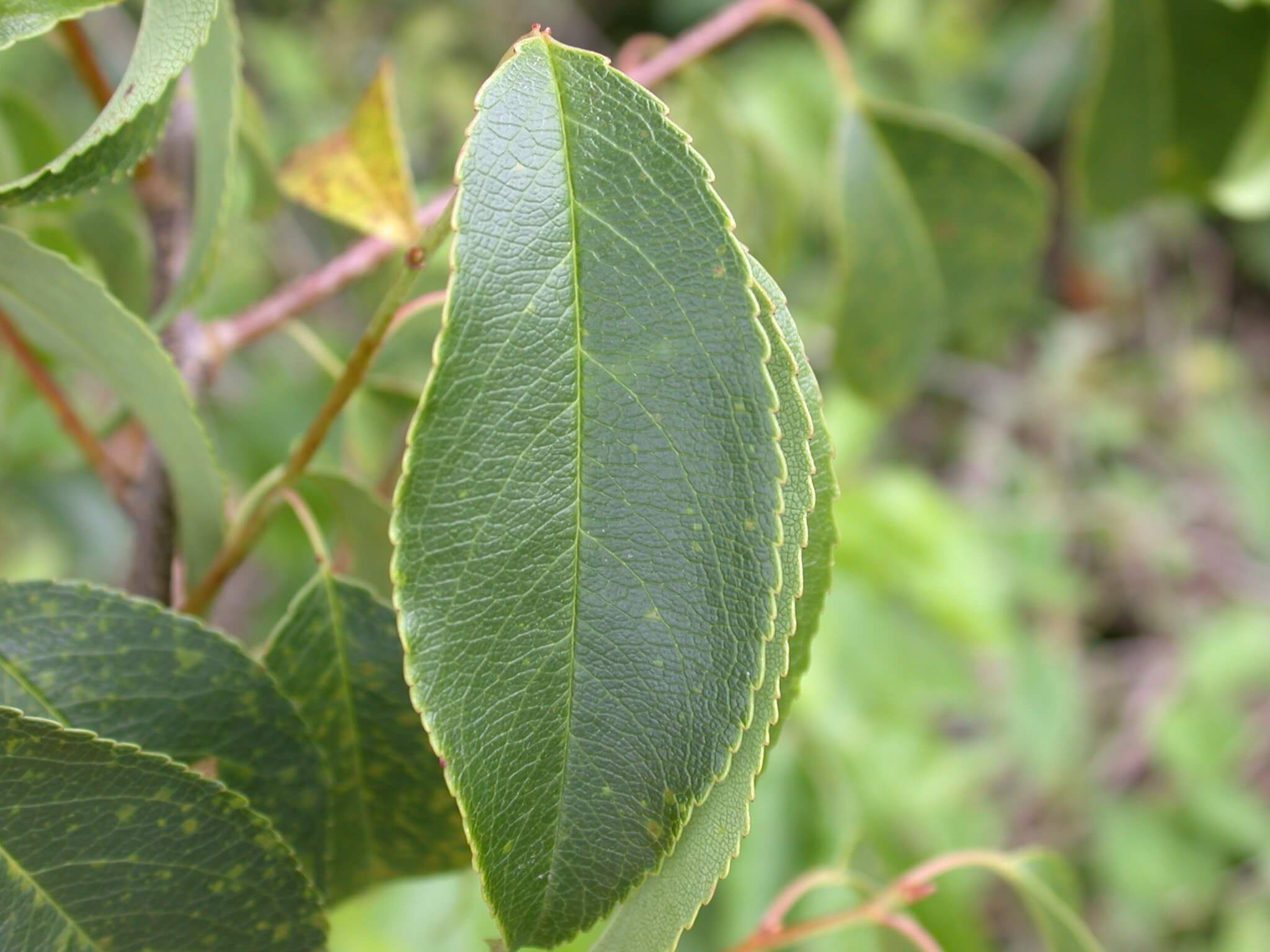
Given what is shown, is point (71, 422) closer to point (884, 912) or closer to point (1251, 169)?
point (884, 912)

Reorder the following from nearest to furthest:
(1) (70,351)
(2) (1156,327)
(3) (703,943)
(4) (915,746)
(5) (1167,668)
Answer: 1. (1) (70,351)
2. (3) (703,943)
3. (4) (915,746)
4. (5) (1167,668)
5. (2) (1156,327)

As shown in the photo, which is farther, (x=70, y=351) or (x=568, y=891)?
(x=70, y=351)

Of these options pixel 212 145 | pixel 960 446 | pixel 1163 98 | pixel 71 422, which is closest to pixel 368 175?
pixel 212 145

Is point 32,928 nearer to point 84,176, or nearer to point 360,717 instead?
point 360,717

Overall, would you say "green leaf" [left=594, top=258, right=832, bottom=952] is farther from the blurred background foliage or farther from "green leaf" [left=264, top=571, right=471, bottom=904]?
the blurred background foliage

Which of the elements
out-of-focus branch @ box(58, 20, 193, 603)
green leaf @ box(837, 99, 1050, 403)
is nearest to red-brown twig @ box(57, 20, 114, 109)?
out-of-focus branch @ box(58, 20, 193, 603)

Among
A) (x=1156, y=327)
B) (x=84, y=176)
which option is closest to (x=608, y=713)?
(x=84, y=176)
